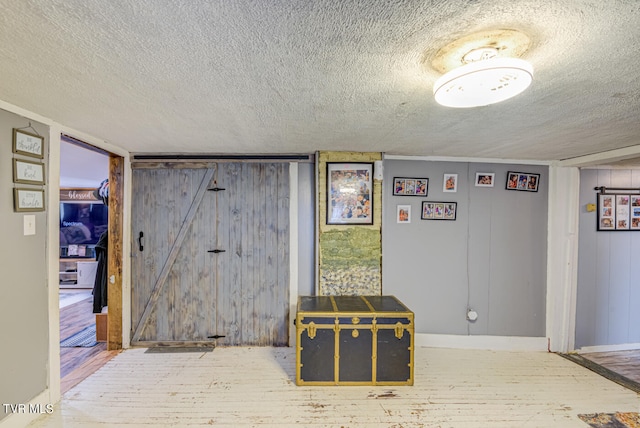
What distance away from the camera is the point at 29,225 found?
195 cm

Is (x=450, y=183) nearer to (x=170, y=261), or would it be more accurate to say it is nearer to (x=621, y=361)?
(x=621, y=361)

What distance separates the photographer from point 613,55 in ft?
3.84

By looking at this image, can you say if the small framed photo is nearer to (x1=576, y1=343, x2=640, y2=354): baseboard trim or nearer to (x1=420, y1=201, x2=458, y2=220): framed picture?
(x1=576, y1=343, x2=640, y2=354): baseboard trim

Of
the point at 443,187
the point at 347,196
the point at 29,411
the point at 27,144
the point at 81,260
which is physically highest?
the point at 27,144

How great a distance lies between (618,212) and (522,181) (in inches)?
50.0

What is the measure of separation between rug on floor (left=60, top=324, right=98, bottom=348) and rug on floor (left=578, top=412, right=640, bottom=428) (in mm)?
4688

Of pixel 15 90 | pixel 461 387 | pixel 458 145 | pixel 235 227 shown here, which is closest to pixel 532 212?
pixel 458 145

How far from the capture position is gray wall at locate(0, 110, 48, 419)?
69.9 inches

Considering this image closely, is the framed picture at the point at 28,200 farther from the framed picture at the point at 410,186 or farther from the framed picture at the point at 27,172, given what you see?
the framed picture at the point at 410,186

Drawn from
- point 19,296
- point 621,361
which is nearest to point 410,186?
point 621,361

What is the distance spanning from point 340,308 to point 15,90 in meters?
2.66

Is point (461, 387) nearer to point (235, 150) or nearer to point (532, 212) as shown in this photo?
point (532, 212)

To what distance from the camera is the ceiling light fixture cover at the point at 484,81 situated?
1045mm

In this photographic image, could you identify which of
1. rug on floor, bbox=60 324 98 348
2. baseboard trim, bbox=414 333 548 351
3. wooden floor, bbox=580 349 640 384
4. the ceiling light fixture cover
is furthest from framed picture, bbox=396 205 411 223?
rug on floor, bbox=60 324 98 348
